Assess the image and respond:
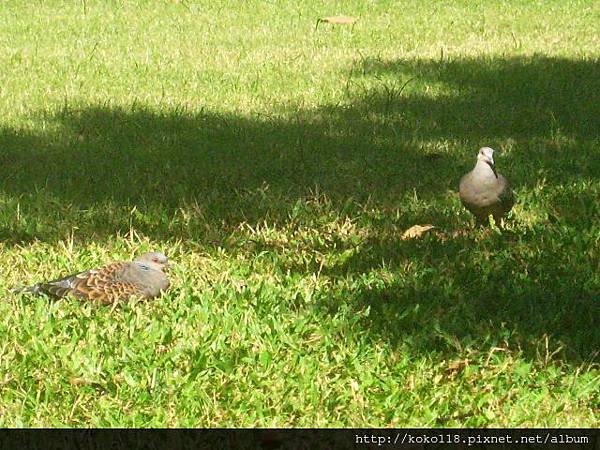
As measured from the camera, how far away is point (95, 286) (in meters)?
5.00

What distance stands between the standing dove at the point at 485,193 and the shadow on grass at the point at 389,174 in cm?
19

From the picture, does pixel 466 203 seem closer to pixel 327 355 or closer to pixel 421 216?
pixel 421 216

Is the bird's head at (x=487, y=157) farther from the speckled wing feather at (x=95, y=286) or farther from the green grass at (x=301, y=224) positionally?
the speckled wing feather at (x=95, y=286)

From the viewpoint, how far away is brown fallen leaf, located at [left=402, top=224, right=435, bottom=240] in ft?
19.5

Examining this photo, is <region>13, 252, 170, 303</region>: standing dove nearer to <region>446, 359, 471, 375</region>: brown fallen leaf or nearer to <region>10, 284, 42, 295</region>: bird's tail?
<region>10, 284, 42, 295</region>: bird's tail

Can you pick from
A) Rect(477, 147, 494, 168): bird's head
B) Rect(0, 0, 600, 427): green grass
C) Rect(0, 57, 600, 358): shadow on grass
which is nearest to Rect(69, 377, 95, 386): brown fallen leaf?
Rect(0, 0, 600, 427): green grass

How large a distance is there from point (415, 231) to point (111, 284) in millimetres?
1813

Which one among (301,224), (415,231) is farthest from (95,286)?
(415,231)

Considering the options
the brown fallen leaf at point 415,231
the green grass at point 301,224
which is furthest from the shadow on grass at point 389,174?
the brown fallen leaf at point 415,231

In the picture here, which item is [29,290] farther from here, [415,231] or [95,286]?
[415,231]

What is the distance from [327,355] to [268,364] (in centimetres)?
27

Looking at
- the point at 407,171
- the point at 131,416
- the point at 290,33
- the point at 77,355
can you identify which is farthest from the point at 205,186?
the point at 290,33

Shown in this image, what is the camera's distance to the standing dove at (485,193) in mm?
5828

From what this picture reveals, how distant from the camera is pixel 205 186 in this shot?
683 cm
